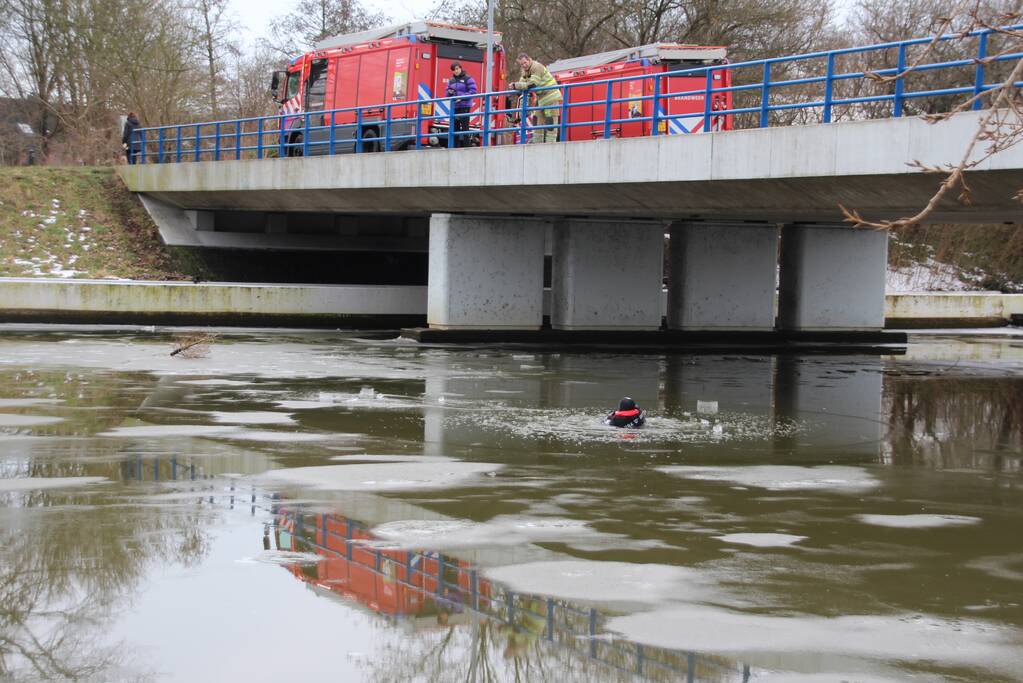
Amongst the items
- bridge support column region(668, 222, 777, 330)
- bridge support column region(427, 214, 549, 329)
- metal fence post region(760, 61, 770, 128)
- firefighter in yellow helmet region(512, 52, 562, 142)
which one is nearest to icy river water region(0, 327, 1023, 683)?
metal fence post region(760, 61, 770, 128)

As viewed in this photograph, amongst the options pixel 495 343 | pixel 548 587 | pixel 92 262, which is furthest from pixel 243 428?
pixel 92 262

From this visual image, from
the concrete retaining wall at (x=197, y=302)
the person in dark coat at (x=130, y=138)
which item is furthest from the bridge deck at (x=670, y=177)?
the person in dark coat at (x=130, y=138)

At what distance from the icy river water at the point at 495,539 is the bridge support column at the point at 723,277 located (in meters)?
11.7

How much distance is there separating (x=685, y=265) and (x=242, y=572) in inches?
856

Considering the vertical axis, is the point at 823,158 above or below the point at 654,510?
above

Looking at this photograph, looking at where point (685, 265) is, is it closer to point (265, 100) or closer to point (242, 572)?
point (242, 572)

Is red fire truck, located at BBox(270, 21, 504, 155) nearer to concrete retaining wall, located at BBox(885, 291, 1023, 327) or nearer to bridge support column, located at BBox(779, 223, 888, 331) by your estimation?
bridge support column, located at BBox(779, 223, 888, 331)

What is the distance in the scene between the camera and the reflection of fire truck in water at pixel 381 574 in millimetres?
6406

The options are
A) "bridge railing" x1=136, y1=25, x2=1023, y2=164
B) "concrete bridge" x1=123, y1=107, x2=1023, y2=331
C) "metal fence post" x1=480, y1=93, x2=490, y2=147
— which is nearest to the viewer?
"bridge railing" x1=136, y1=25, x2=1023, y2=164

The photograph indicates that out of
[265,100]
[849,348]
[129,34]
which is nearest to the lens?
[849,348]

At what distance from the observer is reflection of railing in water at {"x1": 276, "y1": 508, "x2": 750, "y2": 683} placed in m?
5.56

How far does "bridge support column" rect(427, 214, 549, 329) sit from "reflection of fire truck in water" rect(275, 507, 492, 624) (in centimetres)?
1752

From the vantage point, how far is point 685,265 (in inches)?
1094

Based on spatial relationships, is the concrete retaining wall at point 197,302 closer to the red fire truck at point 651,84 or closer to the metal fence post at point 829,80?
the red fire truck at point 651,84
